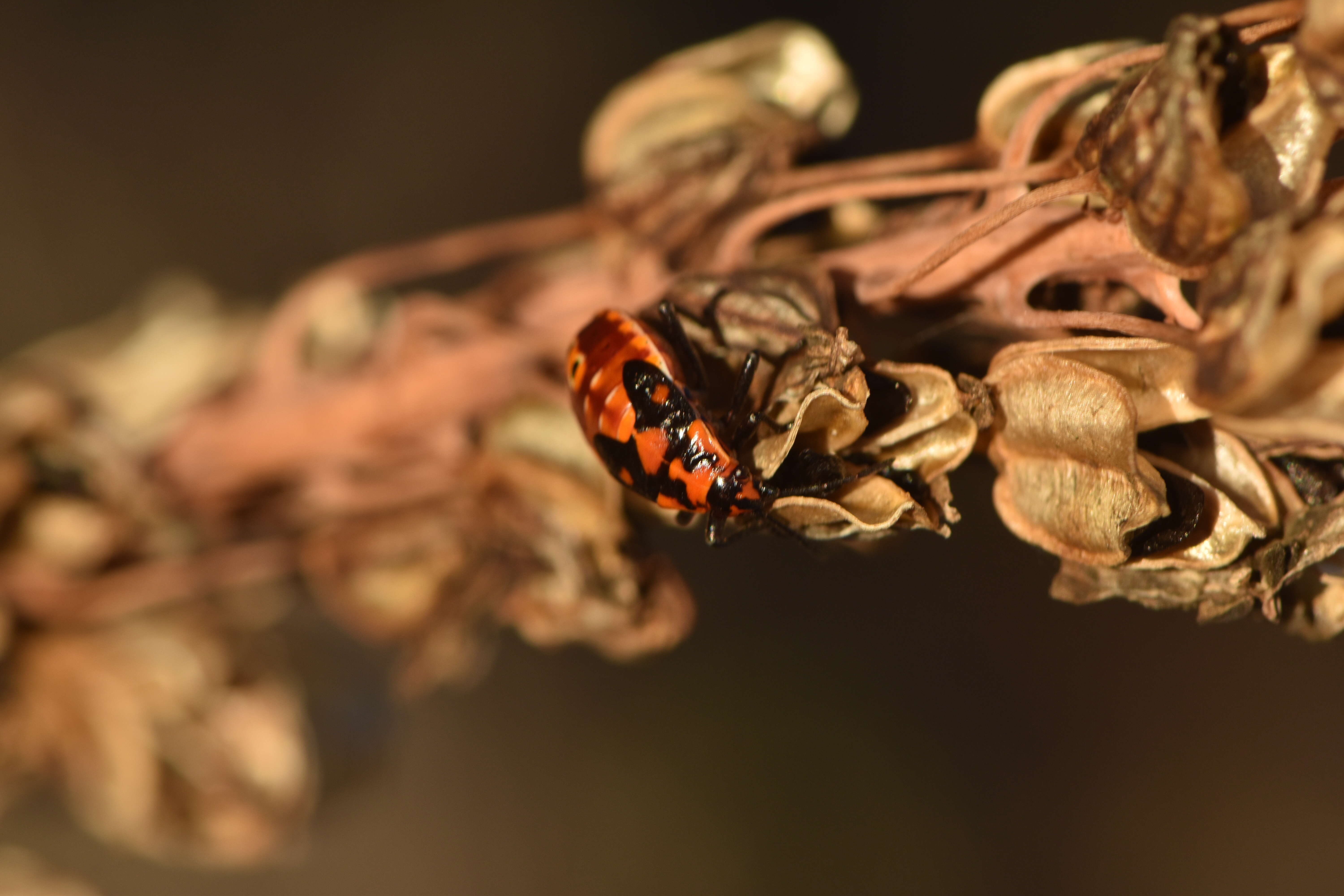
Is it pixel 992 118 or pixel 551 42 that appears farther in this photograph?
pixel 551 42

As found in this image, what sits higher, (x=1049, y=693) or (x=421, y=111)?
(x=421, y=111)

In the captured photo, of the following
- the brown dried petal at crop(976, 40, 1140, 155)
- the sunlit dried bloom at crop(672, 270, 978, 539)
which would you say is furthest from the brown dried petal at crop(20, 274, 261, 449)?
the brown dried petal at crop(976, 40, 1140, 155)

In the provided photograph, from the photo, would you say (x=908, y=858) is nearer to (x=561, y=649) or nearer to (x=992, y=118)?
(x=561, y=649)

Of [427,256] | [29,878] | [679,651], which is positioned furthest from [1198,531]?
[679,651]

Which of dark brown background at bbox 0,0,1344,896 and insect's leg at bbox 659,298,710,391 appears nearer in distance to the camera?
insect's leg at bbox 659,298,710,391

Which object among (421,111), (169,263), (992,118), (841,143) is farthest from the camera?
(421,111)

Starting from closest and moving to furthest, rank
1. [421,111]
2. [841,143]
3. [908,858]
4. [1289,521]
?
[1289,521], [841,143], [421,111], [908,858]

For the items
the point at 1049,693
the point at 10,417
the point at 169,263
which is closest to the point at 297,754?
the point at 10,417

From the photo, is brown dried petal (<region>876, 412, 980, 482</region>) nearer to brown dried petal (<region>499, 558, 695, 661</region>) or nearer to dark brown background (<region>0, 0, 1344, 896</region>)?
brown dried petal (<region>499, 558, 695, 661</region>)
